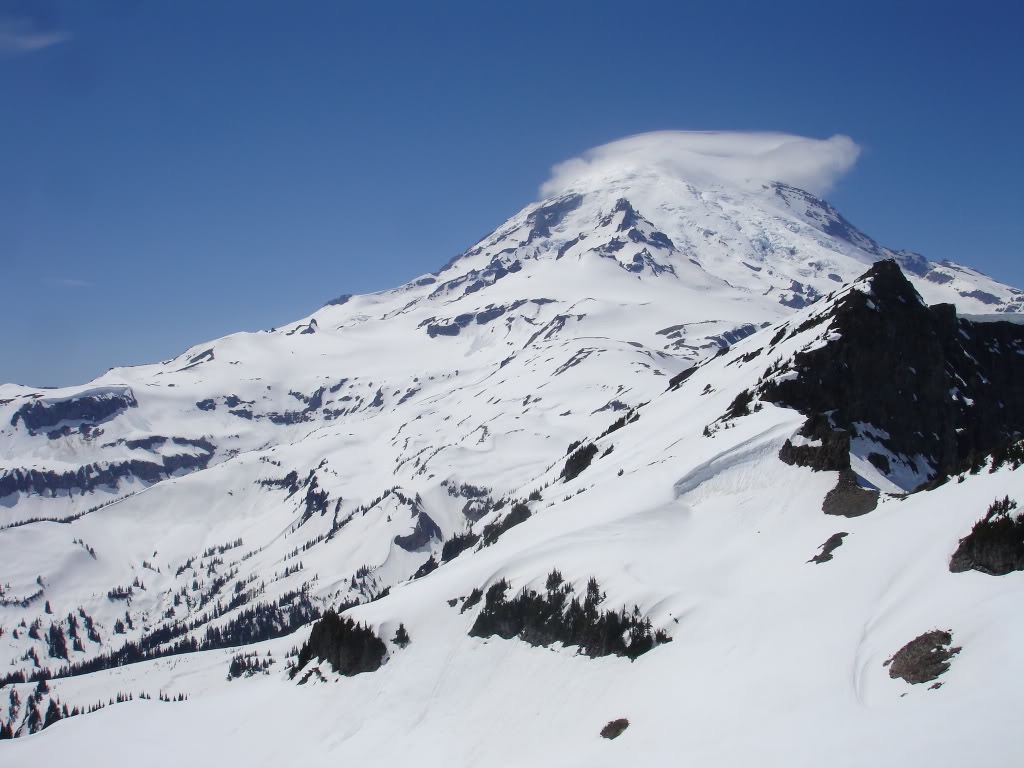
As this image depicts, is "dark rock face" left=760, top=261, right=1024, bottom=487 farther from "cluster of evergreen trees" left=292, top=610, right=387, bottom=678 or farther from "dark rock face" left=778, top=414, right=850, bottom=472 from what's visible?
"cluster of evergreen trees" left=292, top=610, right=387, bottom=678

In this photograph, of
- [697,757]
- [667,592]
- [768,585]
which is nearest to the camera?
[697,757]

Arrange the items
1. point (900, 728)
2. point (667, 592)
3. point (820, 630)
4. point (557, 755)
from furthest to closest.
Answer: point (667, 592) < point (557, 755) < point (820, 630) < point (900, 728)

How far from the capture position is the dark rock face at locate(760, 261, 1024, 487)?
83.5m

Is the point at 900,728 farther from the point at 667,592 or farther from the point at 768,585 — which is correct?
the point at 667,592

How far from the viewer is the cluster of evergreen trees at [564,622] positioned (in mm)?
54656

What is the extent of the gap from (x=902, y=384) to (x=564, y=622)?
52.0 metres

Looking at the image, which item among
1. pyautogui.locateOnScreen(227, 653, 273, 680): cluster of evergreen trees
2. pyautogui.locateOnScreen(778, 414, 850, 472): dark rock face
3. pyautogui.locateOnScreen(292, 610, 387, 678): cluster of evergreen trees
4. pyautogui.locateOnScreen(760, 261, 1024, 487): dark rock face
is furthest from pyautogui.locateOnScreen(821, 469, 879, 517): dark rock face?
pyautogui.locateOnScreen(227, 653, 273, 680): cluster of evergreen trees

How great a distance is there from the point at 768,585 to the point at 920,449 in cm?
4287

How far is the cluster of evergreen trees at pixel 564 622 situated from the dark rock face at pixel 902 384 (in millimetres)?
24569

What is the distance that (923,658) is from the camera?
33.2 m

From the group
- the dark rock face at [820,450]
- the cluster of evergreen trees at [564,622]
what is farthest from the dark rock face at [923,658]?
the dark rock face at [820,450]

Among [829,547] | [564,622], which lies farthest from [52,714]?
[829,547]

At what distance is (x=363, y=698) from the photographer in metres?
70.1

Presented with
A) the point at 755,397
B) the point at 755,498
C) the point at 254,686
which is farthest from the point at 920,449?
the point at 254,686
